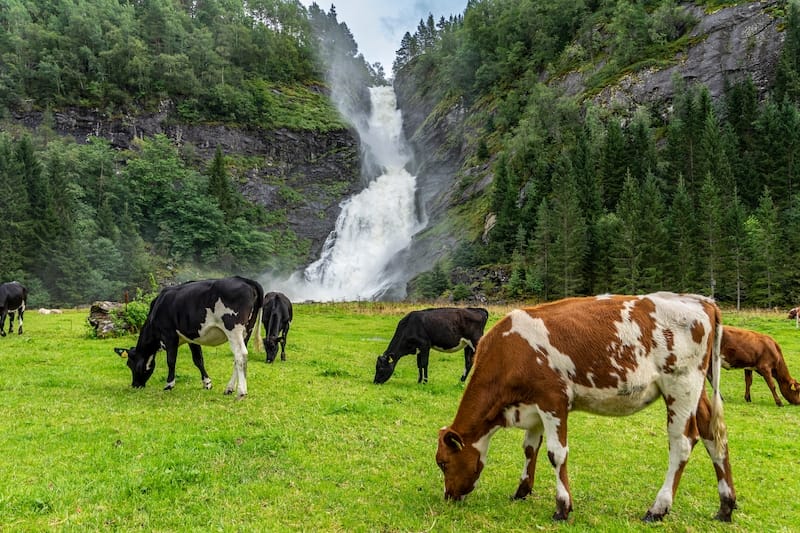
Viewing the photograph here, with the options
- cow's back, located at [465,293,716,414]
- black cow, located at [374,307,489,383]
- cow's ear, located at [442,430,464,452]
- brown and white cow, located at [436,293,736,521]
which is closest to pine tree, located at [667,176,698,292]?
black cow, located at [374,307,489,383]

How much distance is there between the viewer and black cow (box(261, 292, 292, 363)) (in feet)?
55.1

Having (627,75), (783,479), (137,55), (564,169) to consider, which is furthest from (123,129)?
(783,479)

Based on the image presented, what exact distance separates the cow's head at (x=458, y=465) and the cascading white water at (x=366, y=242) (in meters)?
53.9

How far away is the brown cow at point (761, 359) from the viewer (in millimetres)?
12602

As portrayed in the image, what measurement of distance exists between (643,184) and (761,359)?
45.0 metres

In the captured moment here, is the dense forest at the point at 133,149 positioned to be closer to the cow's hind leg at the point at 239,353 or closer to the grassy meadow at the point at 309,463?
the grassy meadow at the point at 309,463

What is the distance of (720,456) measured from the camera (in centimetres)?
557

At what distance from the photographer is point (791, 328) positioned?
25859 millimetres

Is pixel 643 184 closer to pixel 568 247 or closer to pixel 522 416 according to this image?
pixel 568 247

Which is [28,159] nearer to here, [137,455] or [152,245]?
[152,245]

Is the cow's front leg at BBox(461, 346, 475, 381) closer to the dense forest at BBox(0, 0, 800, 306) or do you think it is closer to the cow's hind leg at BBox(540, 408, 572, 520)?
the cow's hind leg at BBox(540, 408, 572, 520)

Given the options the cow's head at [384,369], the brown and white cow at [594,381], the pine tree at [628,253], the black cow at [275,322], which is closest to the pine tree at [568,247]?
the pine tree at [628,253]

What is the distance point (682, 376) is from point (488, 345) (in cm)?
232

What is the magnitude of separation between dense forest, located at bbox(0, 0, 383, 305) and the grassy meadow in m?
41.2
